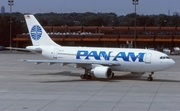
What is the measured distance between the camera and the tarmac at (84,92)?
93.9 feet

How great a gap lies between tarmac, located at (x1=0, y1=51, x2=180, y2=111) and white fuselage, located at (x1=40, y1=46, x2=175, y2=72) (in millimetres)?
1390

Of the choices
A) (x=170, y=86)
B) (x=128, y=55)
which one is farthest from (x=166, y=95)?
(x=128, y=55)

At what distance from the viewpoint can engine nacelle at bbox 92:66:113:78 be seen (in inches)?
1659

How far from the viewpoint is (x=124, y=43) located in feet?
374

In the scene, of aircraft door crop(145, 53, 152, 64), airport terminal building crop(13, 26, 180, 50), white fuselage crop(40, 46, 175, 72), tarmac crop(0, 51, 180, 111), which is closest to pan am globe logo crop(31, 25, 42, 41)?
tarmac crop(0, 51, 180, 111)

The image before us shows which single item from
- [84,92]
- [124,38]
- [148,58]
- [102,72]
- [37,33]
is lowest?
[84,92]

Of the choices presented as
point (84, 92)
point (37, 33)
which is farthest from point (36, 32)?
point (84, 92)

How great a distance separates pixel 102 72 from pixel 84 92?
7.32 m

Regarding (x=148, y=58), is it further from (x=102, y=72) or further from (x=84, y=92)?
(x=84, y=92)

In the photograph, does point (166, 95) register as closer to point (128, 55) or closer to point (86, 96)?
point (86, 96)

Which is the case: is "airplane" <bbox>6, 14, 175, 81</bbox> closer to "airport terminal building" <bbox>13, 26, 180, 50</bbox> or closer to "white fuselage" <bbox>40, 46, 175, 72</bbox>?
"white fuselage" <bbox>40, 46, 175, 72</bbox>

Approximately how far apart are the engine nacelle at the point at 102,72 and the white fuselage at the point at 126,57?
4.59 ft

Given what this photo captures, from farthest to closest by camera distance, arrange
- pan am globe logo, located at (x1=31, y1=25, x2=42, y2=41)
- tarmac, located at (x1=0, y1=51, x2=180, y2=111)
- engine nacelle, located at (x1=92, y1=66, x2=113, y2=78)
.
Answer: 1. pan am globe logo, located at (x1=31, y1=25, x2=42, y2=41)
2. engine nacelle, located at (x1=92, y1=66, x2=113, y2=78)
3. tarmac, located at (x1=0, y1=51, x2=180, y2=111)

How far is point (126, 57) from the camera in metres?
43.4
